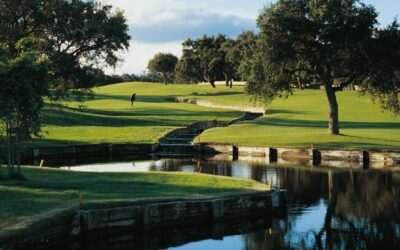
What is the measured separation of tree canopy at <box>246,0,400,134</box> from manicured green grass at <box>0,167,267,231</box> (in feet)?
67.1

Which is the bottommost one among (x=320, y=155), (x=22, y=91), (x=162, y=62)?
(x=320, y=155)

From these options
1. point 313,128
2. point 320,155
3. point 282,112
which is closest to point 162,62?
point 282,112

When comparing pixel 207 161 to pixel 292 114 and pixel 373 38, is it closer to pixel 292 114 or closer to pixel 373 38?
pixel 373 38

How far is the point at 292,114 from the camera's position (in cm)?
6881

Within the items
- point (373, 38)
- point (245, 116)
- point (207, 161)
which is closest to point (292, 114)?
point (245, 116)

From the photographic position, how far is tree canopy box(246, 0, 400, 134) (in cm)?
4284

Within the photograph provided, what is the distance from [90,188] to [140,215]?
405 cm

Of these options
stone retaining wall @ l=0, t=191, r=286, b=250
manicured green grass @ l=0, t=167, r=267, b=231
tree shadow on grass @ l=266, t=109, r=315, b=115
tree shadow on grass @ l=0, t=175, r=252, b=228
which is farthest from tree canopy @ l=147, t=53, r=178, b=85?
stone retaining wall @ l=0, t=191, r=286, b=250

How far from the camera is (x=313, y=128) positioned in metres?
54.8

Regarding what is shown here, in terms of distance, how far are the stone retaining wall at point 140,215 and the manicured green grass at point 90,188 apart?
67 centimetres

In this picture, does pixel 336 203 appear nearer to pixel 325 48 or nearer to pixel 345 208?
pixel 345 208

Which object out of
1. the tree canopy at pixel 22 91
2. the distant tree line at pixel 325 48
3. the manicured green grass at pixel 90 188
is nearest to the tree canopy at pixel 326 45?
the distant tree line at pixel 325 48

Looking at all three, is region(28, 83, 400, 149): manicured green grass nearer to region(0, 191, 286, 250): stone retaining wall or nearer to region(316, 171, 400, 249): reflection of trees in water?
region(316, 171, 400, 249): reflection of trees in water

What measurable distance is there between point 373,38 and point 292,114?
25698 millimetres
